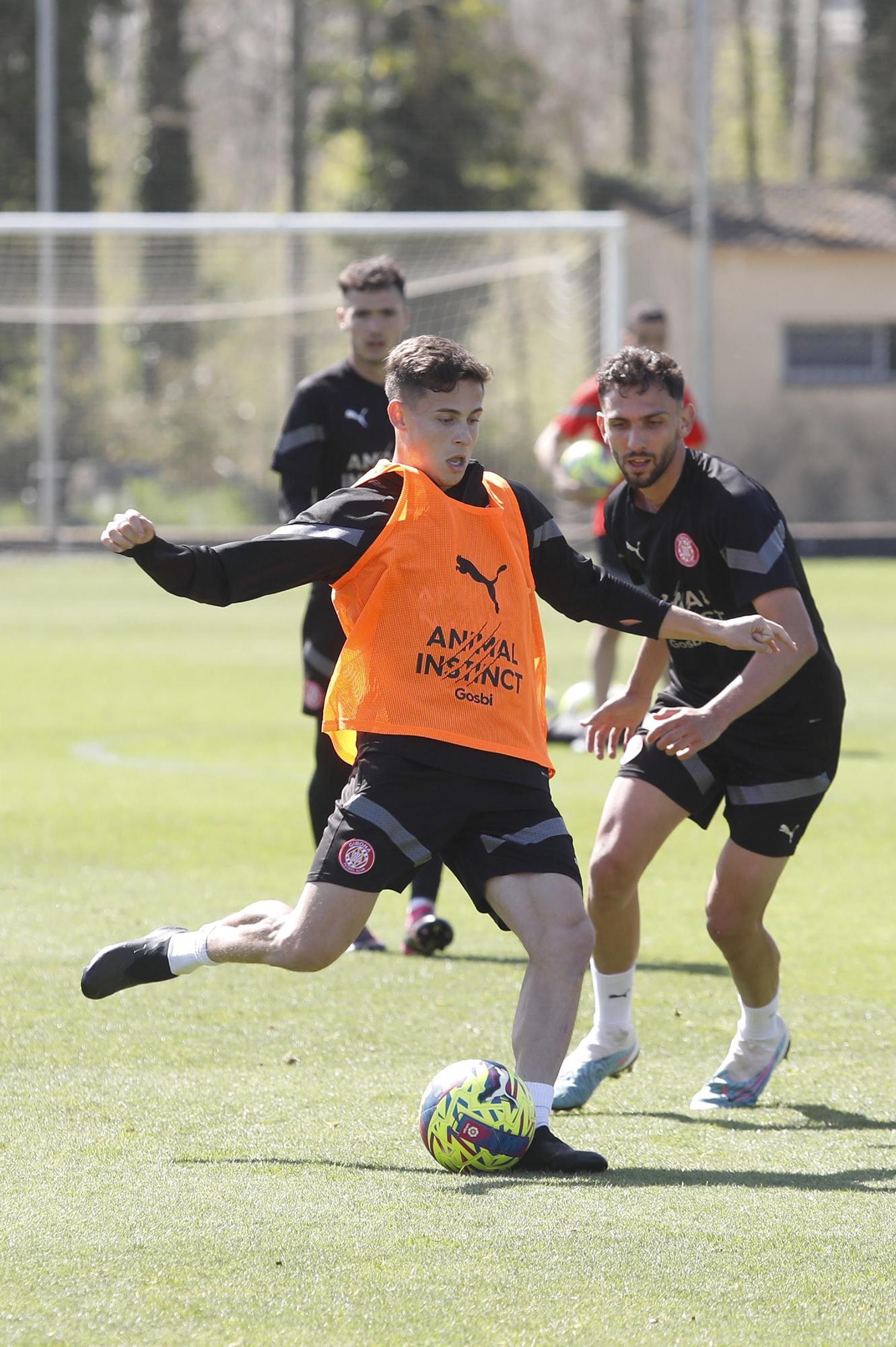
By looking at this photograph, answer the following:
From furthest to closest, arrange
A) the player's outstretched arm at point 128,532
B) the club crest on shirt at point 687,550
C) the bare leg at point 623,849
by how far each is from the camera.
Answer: the bare leg at point 623,849 → the club crest on shirt at point 687,550 → the player's outstretched arm at point 128,532

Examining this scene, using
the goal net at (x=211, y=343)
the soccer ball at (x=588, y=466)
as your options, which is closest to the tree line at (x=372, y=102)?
the goal net at (x=211, y=343)

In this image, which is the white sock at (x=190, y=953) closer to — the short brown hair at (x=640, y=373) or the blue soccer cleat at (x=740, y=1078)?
the blue soccer cleat at (x=740, y=1078)

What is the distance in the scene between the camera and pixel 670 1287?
3.71m

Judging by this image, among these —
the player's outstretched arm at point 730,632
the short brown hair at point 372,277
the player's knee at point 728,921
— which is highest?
the short brown hair at point 372,277

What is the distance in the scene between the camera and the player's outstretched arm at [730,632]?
4.91 m

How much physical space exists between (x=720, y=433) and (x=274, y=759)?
80.3 ft

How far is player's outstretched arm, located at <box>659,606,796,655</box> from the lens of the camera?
4.91 m

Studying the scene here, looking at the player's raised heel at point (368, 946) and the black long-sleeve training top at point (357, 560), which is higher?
the black long-sleeve training top at point (357, 560)

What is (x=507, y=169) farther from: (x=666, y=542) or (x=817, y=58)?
(x=666, y=542)

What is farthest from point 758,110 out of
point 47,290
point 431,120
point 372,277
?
point 372,277

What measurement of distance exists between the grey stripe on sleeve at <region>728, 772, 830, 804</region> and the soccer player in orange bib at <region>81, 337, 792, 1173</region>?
2.32ft

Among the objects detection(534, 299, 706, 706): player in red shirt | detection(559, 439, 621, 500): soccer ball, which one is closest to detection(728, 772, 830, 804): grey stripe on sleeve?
detection(534, 299, 706, 706): player in red shirt

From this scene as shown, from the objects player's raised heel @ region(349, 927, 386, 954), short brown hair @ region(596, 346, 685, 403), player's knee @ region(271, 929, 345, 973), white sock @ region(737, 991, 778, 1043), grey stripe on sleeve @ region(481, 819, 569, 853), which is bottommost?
player's raised heel @ region(349, 927, 386, 954)

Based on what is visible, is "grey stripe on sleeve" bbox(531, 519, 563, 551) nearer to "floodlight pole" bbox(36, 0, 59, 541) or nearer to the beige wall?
"floodlight pole" bbox(36, 0, 59, 541)
